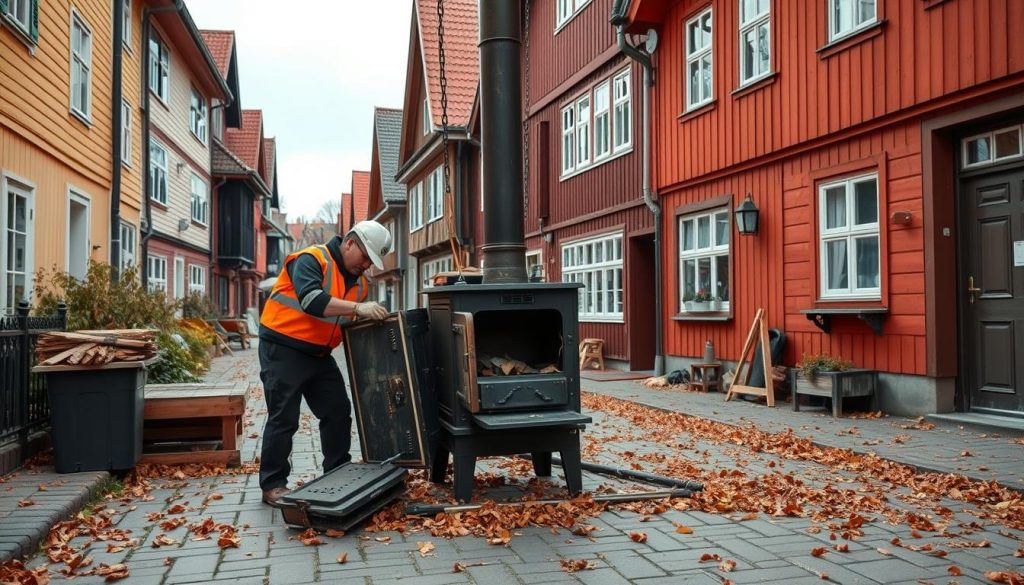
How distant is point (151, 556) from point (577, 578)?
2.16m

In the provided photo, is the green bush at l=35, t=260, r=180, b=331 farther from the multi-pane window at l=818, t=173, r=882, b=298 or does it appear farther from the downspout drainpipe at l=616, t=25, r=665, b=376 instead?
the multi-pane window at l=818, t=173, r=882, b=298

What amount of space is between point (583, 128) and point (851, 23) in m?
8.12

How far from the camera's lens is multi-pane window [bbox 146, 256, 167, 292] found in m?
20.7

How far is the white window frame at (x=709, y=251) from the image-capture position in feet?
42.3

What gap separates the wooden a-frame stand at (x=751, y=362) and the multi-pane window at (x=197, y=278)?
59.2ft

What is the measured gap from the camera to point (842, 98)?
1027 centimetres

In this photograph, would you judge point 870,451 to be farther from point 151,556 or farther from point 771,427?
point 151,556

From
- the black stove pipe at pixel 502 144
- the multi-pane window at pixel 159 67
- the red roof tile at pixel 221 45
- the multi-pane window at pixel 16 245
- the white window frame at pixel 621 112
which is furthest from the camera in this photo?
the red roof tile at pixel 221 45

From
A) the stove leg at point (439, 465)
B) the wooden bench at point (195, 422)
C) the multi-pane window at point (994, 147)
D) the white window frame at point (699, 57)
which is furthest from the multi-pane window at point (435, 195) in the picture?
the stove leg at point (439, 465)

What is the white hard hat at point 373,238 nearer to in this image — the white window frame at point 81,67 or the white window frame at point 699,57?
the white window frame at point 699,57

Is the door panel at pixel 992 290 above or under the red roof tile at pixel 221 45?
under

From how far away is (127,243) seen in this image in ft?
55.1

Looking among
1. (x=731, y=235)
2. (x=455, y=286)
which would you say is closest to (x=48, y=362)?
(x=455, y=286)

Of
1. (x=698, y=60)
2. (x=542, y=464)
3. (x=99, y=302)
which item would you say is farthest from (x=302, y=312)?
(x=698, y=60)
